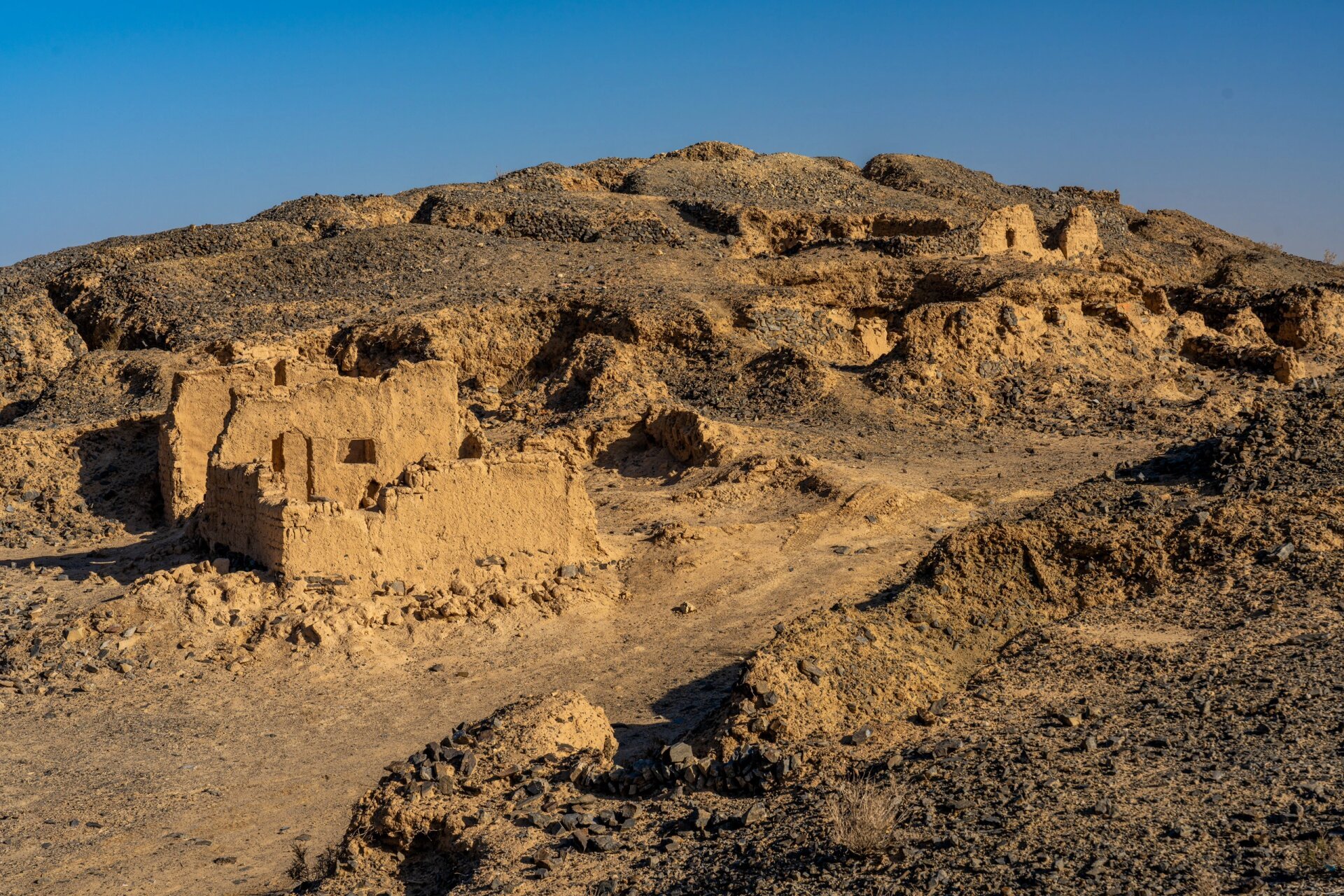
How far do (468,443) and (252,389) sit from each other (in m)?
2.09

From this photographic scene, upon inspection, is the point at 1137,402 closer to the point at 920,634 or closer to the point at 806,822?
the point at 920,634

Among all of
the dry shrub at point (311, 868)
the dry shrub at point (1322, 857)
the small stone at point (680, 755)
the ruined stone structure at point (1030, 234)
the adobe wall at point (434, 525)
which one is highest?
the ruined stone structure at point (1030, 234)

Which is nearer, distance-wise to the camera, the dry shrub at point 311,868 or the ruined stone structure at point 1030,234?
the dry shrub at point 311,868

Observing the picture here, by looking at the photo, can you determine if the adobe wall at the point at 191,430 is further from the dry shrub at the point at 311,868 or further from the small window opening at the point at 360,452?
the dry shrub at the point at 311,868

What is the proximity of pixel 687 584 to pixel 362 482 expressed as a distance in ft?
10.6

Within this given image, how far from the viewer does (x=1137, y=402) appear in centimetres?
1658

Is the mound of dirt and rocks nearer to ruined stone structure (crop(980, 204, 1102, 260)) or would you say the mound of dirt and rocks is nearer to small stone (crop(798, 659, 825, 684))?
small stone (crop(798, 659, 825, 684))

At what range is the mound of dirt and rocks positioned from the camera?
583cm

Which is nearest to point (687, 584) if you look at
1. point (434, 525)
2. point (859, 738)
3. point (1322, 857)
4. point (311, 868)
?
point (434, 525)

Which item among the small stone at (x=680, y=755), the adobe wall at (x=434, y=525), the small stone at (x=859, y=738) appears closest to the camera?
the small stone at (x=680, y=755)

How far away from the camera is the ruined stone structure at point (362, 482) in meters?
10.3

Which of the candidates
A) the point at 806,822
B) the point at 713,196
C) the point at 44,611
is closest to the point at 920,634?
the point at 806,822

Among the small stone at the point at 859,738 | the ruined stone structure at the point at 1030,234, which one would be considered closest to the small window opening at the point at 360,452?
the small stone at the point at 859,738

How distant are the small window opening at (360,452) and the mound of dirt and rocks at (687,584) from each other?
0.05m
